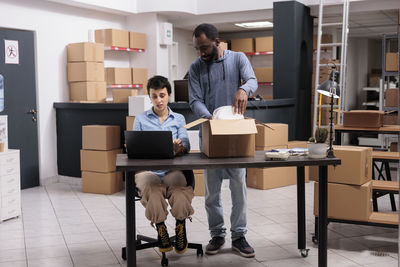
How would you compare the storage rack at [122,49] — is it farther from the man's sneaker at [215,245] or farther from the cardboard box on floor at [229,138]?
the cardboard box on floor at [229,138]

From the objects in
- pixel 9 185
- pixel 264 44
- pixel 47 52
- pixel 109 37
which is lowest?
pixel 9 185

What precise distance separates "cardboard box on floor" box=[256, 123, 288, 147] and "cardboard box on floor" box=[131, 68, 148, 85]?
2893 millimetres

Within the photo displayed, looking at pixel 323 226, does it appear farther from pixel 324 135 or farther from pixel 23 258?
pixel 23 258

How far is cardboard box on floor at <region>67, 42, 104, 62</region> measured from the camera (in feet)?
22.7

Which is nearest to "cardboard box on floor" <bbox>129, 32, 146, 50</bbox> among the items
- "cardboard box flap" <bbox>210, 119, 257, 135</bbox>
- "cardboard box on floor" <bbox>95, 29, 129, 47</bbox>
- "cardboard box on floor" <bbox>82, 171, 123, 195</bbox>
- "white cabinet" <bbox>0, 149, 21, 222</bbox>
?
"cardboard box on floor" <bbox>95, 29, 129, 47</bbox>

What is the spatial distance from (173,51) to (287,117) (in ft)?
11.4

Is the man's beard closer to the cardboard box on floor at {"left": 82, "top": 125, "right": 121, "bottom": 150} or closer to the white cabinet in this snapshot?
the white cabinet

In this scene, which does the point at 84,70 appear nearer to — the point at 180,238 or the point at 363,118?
the point at 363,118

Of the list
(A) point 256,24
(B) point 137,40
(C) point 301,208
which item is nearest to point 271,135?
(C) point 301,208

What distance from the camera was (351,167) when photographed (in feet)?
11.9

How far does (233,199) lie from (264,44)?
22.7 ft

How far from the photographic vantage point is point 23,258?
3598 millimetres

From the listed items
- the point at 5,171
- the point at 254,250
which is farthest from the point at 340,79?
the point at 5,171

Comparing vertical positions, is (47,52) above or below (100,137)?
above
